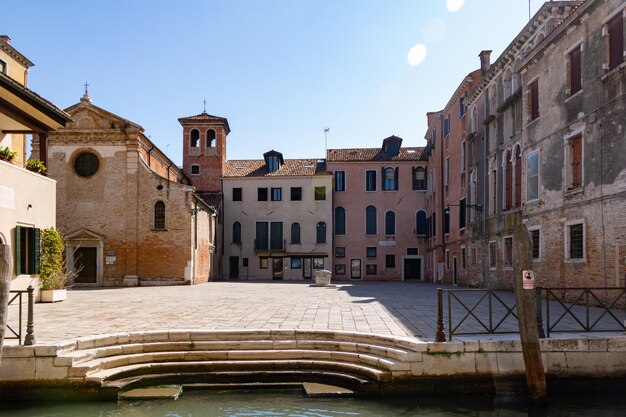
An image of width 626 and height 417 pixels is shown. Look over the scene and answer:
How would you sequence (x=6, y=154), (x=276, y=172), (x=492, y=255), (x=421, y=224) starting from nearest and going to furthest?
(x=6, y=154) → (x=492, y=255) → (x=421, y=224) → (x=276, y=172)

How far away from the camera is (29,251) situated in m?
15.9

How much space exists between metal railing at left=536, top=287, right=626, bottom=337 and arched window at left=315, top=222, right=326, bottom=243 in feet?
77.8

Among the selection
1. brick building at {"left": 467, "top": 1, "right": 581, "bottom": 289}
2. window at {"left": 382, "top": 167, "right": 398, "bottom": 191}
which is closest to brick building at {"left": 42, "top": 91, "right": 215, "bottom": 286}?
brick building at {"left": 467, "top": 1, "right": 581, "bottom": 289}

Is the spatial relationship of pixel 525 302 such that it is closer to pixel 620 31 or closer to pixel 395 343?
pixel 395 343

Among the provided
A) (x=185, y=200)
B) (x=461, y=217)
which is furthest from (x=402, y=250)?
(x=185, y=200)

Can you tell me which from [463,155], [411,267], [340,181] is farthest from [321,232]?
[463,155]

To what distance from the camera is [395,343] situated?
8.79m

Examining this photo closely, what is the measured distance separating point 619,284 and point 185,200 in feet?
65.8

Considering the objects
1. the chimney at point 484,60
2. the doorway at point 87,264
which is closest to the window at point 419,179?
the chimney at point 484,60

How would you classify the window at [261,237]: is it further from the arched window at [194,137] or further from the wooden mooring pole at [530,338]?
the wooden mooring pole at [530,338]

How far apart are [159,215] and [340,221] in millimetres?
15089

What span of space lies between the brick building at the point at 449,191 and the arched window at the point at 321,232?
23.9ft

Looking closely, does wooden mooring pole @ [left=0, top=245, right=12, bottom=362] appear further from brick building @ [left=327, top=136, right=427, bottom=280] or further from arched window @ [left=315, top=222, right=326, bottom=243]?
brick building @ [left=327, top=136, right=427, bottom=280]

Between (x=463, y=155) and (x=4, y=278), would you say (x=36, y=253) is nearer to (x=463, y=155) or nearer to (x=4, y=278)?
(x=4, y=278)
